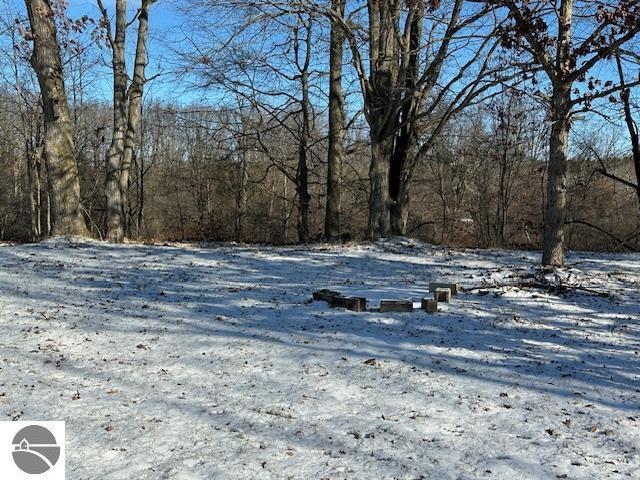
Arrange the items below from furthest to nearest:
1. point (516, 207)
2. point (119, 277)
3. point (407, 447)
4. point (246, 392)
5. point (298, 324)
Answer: point (516, 207)
point (119, 277)
point (298, 324)
point (246, 392)
point (407, 447)

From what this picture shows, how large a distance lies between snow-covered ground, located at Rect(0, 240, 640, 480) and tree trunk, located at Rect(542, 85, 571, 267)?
867 millimetres

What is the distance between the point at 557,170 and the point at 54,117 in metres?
9.49

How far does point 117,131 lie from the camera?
558 inches

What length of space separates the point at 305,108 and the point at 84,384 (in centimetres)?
1243

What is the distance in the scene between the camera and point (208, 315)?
6.08 metres

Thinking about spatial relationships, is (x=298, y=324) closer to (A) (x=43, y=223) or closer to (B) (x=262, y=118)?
(B) (x=262, y=118)

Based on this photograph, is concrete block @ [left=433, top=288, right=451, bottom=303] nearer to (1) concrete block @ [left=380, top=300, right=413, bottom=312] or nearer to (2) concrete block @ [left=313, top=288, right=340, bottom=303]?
(1) concrete block @ [left=380, top=300, right=413, bottom=312]

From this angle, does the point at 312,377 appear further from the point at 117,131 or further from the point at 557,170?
the point at 117,131

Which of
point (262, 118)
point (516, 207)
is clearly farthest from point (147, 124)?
point (516, 207)

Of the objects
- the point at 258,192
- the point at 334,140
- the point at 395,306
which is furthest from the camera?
the point at 258,192

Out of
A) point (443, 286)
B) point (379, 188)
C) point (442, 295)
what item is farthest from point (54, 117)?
point (442, 295)

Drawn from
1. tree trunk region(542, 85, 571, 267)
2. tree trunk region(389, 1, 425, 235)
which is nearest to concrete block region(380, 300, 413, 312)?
tree trunk region(542, 85, 571, 267)

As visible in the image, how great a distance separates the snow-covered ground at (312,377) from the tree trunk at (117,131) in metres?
5.19

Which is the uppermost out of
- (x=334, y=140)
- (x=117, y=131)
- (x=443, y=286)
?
(x=117, y=131)
